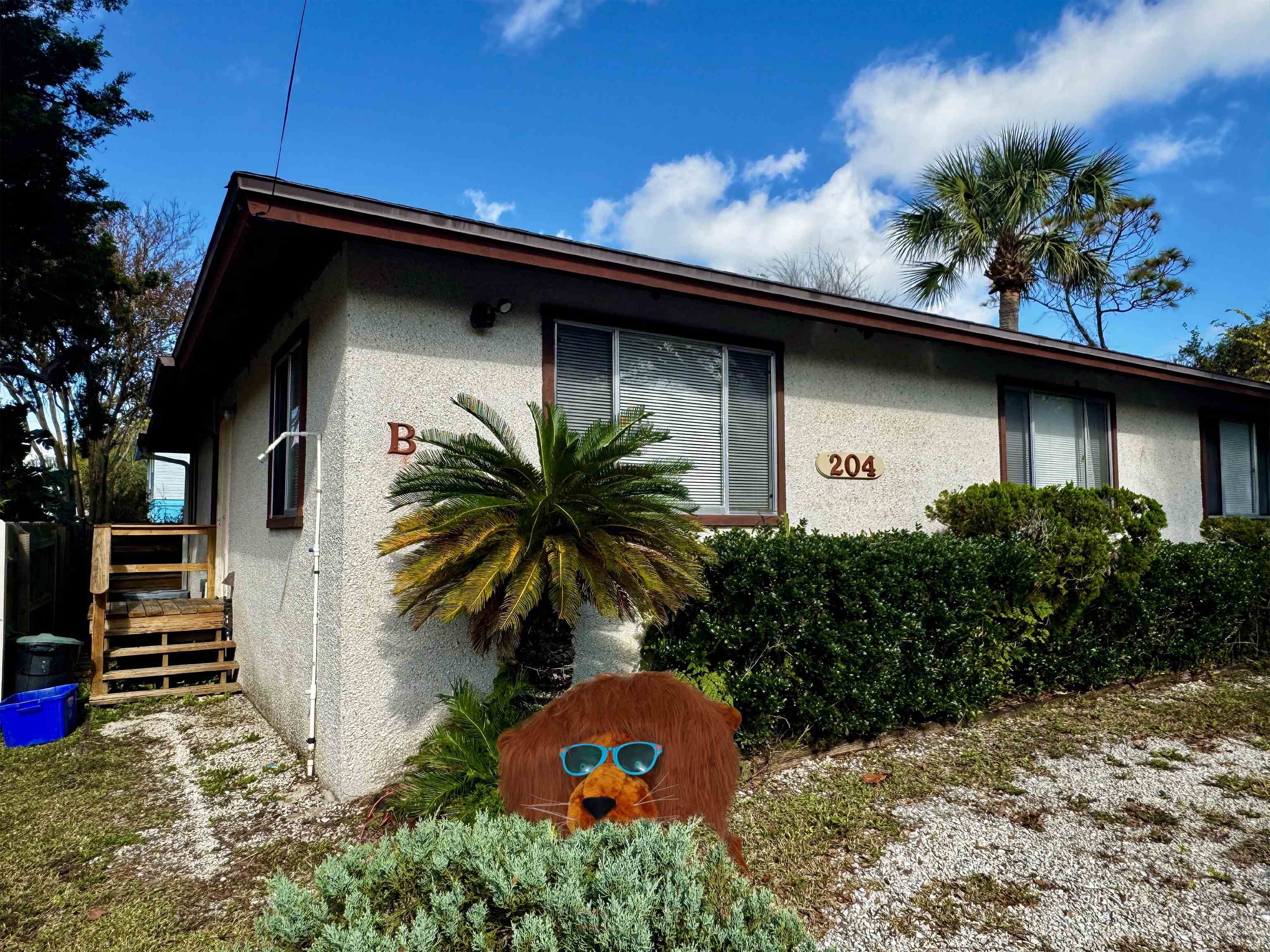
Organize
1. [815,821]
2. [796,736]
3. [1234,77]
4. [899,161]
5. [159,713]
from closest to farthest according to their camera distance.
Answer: [815,821]
[796,736]
[159,713]
[1234,77]
[899,161]

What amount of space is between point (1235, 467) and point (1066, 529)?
5970 millimetres

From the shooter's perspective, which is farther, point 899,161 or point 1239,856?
point 899,161

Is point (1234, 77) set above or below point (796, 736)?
above

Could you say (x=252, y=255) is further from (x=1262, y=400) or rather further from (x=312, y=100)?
(x=1262, y=400)

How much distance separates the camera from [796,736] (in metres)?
4.92

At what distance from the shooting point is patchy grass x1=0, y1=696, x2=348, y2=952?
118 inches

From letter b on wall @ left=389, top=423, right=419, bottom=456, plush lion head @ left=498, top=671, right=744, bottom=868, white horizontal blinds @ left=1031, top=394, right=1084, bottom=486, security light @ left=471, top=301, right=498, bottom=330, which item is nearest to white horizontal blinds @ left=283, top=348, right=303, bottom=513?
letter b on wall @ left=389, top=423, right=419, bottom=456

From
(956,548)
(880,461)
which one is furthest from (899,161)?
(956,548)

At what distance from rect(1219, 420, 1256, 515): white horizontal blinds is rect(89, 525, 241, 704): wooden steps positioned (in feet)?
Result: 40.5

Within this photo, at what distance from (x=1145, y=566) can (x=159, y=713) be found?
28.7 ft

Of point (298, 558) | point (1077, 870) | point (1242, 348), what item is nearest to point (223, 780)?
point (298, 558)

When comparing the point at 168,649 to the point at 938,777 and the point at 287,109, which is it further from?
the point at 938,777

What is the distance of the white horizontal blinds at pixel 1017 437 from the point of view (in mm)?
7586

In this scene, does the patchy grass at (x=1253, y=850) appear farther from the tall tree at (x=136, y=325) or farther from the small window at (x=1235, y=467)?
the tall tree at (x=136, y=325)
